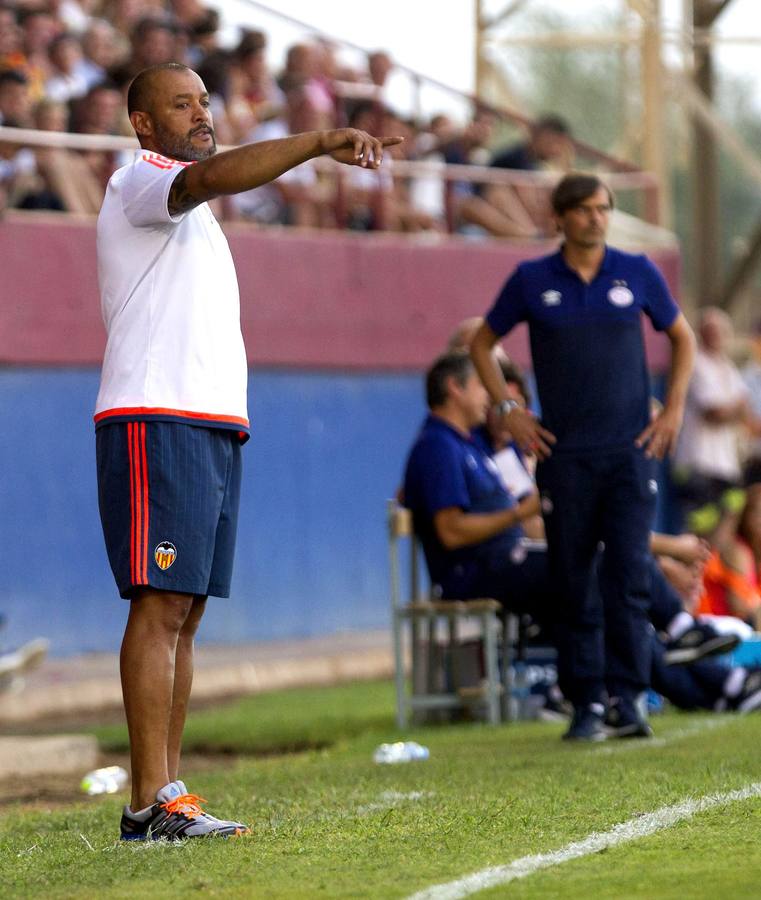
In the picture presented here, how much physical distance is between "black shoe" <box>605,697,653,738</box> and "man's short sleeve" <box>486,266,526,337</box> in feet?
5.15

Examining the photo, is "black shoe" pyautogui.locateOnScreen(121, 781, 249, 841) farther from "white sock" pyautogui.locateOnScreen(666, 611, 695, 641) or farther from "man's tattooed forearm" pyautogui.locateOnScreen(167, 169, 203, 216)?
"white sock" pyautogui.locateOnScreen(666, 611, 695, 641)

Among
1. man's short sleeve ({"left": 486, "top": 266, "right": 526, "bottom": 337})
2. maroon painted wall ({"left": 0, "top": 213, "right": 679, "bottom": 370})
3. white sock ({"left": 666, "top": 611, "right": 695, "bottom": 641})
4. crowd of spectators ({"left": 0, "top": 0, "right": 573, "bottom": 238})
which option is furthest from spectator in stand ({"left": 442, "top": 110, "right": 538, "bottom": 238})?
man's short sleeve ({"left": 486, "top": 266, "right": 526, "bottom": 337})

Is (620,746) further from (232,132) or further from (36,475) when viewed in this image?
(232,132)

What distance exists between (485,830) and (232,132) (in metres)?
10.6

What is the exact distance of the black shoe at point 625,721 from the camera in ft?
25.2

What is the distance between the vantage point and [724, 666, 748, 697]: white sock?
8.93 m

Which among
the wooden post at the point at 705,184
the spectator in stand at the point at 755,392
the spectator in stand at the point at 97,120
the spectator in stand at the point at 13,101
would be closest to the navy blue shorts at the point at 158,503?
the spectator in stand at the point at 13,101

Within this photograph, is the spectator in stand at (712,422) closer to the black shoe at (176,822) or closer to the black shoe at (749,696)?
the black shoe at (749,696)

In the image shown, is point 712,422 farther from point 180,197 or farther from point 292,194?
point 180,197

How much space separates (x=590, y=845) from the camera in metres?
4.87

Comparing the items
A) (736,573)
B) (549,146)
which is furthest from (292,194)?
(736,573)

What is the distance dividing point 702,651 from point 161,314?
4.27m

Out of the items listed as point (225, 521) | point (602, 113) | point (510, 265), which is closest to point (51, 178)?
point (510, 265)

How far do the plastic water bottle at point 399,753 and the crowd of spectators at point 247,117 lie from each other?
7170 mm
